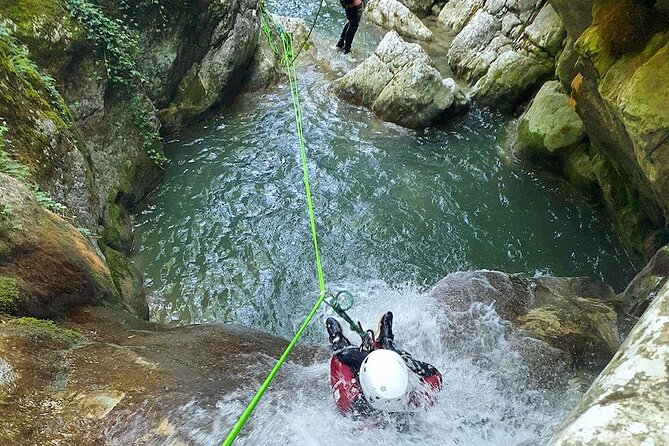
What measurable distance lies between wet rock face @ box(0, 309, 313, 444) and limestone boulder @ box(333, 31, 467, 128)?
7.04 metres

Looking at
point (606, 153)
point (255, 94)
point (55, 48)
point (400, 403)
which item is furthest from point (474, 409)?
point (255, 94)

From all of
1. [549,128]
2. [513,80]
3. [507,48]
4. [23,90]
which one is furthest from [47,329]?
[507,48]

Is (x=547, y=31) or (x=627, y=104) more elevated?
(x=547, y=31)

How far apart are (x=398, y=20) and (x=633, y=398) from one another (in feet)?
48.2

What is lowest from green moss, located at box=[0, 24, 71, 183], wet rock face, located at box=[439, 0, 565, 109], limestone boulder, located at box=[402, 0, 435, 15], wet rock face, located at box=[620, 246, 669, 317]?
wet rock face, located at box=[620, 246, 669, 317]

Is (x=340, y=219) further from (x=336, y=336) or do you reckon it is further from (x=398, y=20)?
(x=398, y=20)

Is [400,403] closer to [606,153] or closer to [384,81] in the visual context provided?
[606,153]

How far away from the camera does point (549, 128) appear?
347 inches

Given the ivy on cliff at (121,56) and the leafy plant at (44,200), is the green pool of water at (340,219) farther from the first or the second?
the leafy plant at (44,200)

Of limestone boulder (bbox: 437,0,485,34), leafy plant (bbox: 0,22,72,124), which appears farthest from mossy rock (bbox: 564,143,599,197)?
limestone boulder (bbox: 437,0,485,34)

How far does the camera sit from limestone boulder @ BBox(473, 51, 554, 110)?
1089cm

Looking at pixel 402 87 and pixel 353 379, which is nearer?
pixel 353 379

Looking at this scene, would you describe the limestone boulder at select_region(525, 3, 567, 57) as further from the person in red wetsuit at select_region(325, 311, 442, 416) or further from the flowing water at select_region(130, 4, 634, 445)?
the person in red wetsuit at select_region(325, 311, 442, 416)

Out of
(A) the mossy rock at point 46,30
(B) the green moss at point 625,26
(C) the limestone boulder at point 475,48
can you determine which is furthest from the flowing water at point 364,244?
(B) the green moss at point 625,26
